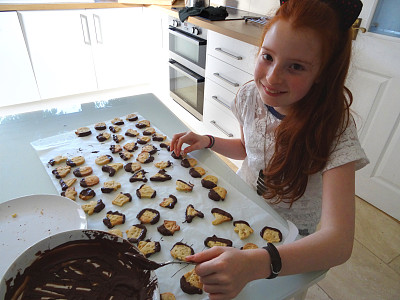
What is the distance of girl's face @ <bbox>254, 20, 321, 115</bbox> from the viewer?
69 cm

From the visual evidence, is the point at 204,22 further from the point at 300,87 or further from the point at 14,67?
the point at 14,67

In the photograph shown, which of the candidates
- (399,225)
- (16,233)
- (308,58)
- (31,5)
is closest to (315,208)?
(308,58)

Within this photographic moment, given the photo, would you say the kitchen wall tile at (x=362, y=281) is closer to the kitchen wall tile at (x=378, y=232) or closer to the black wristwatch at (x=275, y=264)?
the kitchen wall tile at (x=378, y=232)

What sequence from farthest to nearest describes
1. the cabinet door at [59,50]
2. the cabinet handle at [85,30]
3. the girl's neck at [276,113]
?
the cabinet handle at [85,30] < the cabinet door at [59,50] < the girl's neck at [276,113]

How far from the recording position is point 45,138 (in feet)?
3.51

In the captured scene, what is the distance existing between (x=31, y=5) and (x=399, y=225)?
3.27 m

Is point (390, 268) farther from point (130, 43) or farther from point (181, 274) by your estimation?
A: point (130, 43)

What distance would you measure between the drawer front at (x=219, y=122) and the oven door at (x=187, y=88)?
0.34 ft

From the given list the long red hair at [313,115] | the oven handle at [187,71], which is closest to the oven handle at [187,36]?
the oven handle at [187,71]

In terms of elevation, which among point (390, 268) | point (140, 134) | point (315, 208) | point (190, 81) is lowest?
point (390, 268)

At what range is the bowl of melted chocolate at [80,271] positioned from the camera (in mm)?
555

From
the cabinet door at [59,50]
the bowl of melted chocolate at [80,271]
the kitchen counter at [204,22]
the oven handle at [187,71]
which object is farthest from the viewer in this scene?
the cabinet door at [59,50]

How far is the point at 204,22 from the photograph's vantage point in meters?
2.16

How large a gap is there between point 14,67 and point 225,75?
1957 mm
